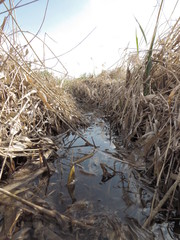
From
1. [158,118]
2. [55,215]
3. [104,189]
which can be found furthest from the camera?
[158,118]

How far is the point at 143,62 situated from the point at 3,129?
1.10 m

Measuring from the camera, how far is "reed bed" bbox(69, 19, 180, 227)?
1.99ft

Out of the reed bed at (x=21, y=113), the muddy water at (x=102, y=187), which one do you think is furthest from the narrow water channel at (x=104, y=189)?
the reed bed at (x=21, y=113)

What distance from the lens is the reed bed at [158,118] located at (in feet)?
1.99

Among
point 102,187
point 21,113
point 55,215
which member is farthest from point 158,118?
point 21,113

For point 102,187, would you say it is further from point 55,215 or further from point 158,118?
point 158,118

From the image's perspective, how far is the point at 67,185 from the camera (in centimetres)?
70

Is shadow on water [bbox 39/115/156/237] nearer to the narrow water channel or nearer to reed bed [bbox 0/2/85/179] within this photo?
the narrow water channel

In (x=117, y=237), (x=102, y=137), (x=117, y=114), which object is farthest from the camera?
(x=117, y=114)

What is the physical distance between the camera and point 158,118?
2.88 ft

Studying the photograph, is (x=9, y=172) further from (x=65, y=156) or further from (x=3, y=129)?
(x=65, y=156)

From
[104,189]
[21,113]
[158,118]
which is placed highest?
[21,113]

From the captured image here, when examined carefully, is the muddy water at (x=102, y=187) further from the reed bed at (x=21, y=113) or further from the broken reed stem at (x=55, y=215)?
the reed bed at (x=21, y=113)

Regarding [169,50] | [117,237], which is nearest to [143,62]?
[169,50]
